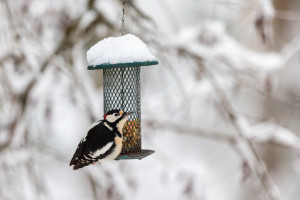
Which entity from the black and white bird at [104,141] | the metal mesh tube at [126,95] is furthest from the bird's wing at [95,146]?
the metal mesh tube at [126,95]

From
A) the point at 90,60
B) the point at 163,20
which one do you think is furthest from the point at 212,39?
the point at 163,20

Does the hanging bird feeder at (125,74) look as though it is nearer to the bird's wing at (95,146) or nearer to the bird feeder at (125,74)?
the bird feeder at (125,74)

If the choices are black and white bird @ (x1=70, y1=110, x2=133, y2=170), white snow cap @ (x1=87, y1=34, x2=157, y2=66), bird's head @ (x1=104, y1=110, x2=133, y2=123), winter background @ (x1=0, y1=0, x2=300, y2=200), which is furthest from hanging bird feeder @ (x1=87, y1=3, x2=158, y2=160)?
winter background @ (x1=0, y1=0, x2=300, y2=200)

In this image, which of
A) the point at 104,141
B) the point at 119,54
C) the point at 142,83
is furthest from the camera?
the point at 142,83

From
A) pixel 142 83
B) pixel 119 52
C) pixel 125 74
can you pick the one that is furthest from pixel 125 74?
pixel 142 83

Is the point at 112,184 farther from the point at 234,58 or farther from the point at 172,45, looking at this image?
the point at 234,58

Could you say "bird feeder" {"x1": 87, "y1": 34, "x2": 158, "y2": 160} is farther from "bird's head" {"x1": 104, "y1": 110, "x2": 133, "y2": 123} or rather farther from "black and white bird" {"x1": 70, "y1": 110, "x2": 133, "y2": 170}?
"bird's head" {"x1": 104, "y1": 110, "x2": 133, "y2": 123}

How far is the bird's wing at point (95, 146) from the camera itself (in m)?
3.61

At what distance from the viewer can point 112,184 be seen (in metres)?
5.55

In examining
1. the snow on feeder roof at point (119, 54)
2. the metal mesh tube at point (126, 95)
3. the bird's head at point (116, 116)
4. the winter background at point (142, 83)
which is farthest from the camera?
the winter background at point (142, 83)

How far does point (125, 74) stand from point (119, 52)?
0.60 metres

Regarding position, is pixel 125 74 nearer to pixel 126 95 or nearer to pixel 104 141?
pixel 126 95

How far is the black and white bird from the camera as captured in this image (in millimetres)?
3600

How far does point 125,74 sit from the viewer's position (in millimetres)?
4121
